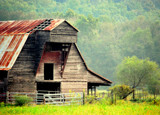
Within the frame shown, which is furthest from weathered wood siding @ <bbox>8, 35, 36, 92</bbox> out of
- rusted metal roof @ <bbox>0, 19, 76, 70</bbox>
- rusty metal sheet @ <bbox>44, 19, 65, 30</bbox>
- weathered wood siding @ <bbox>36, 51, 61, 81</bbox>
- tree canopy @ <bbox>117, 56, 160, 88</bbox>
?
tree canopy @ <bbox>117, 56, 160, 88</bbox>

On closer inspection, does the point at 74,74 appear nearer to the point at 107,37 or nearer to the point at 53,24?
the point at 53,24

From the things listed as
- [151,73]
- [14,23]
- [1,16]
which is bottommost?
[151,73]

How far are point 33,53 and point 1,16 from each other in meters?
52.1

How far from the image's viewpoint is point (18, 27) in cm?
4625

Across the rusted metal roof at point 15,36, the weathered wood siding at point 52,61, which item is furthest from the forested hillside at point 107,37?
the weathered wood siding at point 52,61

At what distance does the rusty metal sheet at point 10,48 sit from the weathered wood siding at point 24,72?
0.55 metres

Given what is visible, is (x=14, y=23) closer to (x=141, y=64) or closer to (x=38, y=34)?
(x=38, y=34)

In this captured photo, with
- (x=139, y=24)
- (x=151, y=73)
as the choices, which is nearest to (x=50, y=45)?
(x=151, y=73)

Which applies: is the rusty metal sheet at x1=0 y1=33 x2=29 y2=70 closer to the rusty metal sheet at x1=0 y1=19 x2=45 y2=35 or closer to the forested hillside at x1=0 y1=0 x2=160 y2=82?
the rusty metal sheet at x1=0 y1=19 x2=45 y2=35

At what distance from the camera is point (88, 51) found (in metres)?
111

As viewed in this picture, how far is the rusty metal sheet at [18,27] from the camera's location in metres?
44.8

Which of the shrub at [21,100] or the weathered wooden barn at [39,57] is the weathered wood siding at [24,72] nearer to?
the weathered wooden barn at [39,57]

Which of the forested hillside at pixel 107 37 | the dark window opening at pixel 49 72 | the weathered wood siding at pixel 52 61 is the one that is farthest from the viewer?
A: the forested hillside at pixel 107 37

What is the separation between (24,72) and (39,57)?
202 cm
